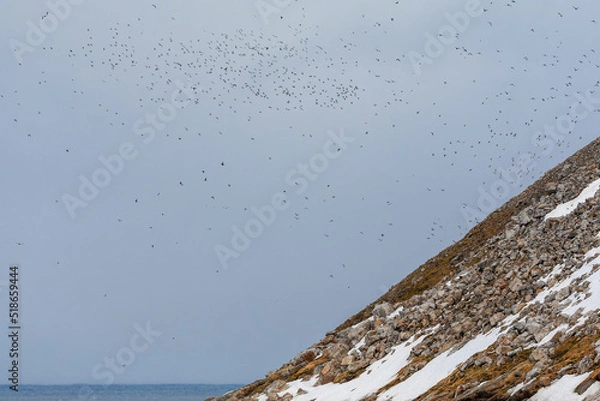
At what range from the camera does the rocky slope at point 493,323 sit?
1257 inches

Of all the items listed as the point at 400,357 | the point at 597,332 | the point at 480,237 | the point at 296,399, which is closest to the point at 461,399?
the point at 597,332

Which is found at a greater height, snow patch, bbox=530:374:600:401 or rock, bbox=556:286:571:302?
rock, bbox=556:286:571:302

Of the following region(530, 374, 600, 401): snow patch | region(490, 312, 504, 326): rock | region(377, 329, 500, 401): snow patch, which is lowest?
region(530, 374, 600, 401): snow patch

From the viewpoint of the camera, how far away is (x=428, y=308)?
1923 inches

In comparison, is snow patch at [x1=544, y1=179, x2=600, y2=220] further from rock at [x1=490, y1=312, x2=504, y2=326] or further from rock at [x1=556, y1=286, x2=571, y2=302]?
rock at [x1=556, y1=286, x2=571, y2=302]

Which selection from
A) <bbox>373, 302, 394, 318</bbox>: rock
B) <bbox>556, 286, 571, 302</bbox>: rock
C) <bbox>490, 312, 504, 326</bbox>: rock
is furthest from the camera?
<bbox>373, 302, 394, 318</bbox>: rock

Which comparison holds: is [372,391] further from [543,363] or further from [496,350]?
[543,363]

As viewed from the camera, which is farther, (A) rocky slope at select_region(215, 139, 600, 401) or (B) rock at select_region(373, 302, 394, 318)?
(B) rock at select_region(373, 302, 394, 318)

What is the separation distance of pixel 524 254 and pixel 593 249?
261 inches

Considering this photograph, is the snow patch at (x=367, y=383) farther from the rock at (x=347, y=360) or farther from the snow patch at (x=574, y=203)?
the snow patch at (x=574, y=203)

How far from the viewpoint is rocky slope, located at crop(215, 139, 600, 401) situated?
31.9 m

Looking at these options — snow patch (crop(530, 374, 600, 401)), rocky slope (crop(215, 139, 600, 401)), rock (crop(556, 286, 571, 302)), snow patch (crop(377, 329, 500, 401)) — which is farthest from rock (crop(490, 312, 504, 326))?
snow patch (crop(530, 374, 600, 401))

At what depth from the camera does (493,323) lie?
40.1m

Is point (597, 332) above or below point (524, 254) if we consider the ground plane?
below
